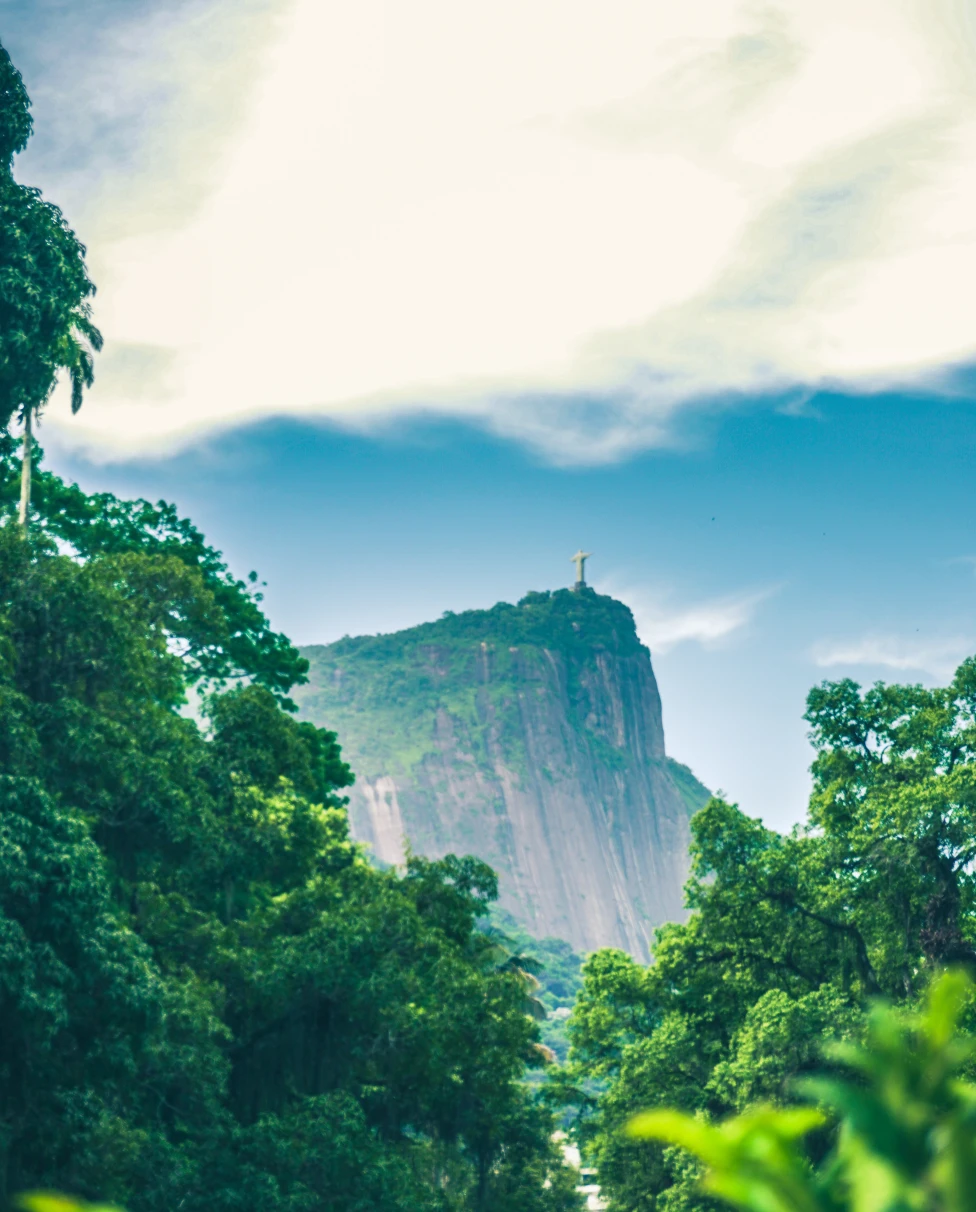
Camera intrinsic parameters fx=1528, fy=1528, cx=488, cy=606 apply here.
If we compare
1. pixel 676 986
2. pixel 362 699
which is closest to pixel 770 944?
pixel 676 986

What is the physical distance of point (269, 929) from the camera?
2112cm

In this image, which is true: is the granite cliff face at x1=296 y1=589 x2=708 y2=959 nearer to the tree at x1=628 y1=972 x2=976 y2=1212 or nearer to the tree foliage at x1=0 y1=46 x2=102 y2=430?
the tree foliage at x1=0 y1=46 x2=102 y2=430

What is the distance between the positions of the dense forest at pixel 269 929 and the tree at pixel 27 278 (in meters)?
0.06

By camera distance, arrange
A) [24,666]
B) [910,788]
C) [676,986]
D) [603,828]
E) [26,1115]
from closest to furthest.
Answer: [26,1115], [24,666], [910,788], [676,986], [603,828]

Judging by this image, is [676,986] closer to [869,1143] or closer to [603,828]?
[869,1143]

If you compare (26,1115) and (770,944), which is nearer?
(26,1115)

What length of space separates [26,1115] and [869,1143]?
14649mm

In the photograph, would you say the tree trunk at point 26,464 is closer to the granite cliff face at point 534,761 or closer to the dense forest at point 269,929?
the dense forest at point 269,929

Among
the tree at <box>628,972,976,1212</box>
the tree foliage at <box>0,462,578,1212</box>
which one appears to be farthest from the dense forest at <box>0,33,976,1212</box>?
the tree at <box>628,972,976,1212</box>

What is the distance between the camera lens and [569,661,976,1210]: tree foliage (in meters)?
23.0

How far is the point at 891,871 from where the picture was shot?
23.5 meters

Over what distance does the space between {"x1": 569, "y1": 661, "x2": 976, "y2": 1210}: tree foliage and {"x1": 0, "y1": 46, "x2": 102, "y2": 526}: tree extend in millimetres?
12990

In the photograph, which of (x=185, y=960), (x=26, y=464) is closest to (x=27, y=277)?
(x=26, y=464)

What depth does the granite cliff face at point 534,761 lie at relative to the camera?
168 m
